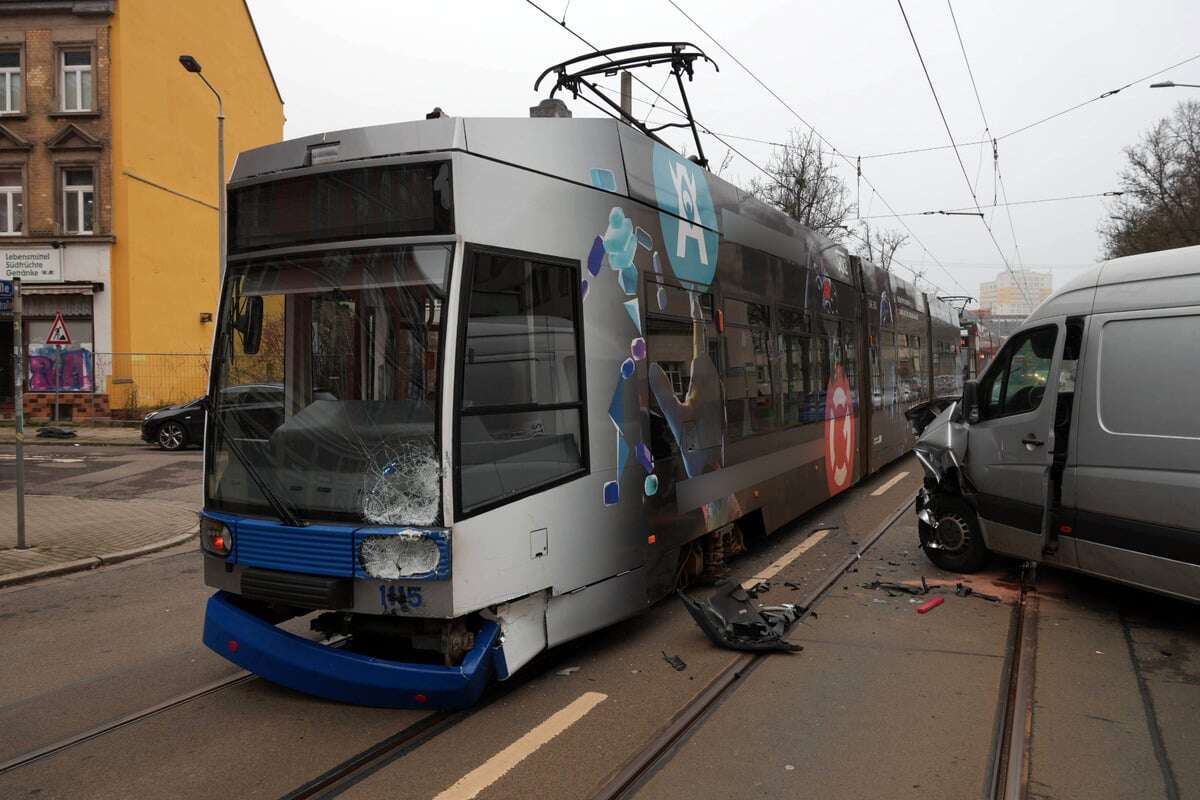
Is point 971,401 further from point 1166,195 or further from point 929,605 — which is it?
point 1166,195

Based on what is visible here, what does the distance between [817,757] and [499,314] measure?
8.44 ft

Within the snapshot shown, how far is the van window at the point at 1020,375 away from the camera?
6.64m

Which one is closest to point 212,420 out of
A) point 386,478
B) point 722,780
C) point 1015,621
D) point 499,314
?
point 386,478

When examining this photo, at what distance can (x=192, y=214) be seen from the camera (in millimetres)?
28703

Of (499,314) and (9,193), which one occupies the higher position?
(9,193)

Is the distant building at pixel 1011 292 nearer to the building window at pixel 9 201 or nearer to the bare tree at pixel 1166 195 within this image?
the bare tree at pixel 1166 195

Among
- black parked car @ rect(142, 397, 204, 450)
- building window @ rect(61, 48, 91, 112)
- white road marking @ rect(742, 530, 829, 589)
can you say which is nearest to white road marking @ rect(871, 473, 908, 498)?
white road marking @ rect(742, 530, 829, 589)

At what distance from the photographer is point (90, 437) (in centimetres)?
2284

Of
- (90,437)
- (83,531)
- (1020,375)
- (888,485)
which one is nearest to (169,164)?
(90,437)

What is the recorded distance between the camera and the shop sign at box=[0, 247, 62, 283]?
85.0 ft

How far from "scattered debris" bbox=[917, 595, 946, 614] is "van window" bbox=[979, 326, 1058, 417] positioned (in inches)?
61.0

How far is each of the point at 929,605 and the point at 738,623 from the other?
1.82 metres

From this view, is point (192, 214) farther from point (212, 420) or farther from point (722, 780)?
point (722, 780)

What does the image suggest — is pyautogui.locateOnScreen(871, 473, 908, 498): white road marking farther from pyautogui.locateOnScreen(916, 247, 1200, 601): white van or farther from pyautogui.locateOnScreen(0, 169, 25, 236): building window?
pyautogui.locateOnScreen(0, 169, 25, 236): building window
